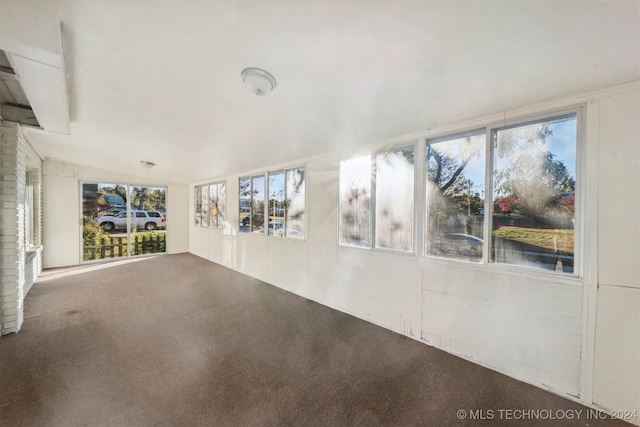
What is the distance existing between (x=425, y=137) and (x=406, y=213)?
0.91m

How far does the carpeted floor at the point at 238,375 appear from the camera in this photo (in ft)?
5.68

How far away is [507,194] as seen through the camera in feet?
7.44

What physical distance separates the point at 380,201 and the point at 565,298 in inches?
76.7

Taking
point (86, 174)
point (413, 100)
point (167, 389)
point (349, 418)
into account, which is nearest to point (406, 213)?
point (413, 100)

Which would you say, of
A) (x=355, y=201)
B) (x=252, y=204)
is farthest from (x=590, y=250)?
(x=252, y=204)

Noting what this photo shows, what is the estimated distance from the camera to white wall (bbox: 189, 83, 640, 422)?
1.72m

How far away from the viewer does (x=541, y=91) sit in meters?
1.87

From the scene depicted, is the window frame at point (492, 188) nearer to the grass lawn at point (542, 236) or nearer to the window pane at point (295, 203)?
the grass lawn at point (542, 236)

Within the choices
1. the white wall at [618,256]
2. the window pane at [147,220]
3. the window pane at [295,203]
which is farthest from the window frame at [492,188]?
the window pane at [147,220]

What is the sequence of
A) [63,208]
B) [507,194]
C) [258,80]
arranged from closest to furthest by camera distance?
[258,80]
[507,194]
[63,208]

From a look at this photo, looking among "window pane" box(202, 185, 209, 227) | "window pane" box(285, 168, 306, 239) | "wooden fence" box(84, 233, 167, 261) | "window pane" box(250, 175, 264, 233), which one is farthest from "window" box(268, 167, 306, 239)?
"wooden fence" box(84, 233, 167, 261)

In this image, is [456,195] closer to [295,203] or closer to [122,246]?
[295,203]

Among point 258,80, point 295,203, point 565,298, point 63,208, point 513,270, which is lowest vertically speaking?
point 565,298

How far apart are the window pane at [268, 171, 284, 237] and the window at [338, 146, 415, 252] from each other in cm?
153
